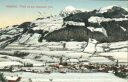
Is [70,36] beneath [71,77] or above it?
above

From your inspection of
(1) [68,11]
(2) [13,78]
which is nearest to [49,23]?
(1) [68,11]

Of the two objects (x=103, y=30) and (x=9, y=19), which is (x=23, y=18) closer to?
(x=9, y=19)

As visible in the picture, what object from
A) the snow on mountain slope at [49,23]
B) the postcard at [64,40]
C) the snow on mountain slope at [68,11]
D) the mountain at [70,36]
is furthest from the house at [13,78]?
the snow on mountain slope at [68,11]

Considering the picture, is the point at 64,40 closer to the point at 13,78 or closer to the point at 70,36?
the point at 70,36

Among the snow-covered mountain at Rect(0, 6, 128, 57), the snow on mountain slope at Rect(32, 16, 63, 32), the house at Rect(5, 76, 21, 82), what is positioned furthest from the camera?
the snow on mountain slope at Rect(32, 16, 63, 32)

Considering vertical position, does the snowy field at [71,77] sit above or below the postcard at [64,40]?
below

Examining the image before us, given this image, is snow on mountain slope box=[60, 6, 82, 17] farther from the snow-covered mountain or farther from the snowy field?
the snowy field

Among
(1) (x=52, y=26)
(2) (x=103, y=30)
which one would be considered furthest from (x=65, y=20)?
(2) (x=103, y=30)

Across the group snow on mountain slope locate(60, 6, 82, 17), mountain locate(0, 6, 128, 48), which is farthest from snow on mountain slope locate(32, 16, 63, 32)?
snow on mountain slope locate(60, 6, 82, 17)

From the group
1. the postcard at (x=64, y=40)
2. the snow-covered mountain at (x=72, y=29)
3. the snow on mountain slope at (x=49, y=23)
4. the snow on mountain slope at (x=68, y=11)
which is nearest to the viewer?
the postcard at (x=64, y=40)

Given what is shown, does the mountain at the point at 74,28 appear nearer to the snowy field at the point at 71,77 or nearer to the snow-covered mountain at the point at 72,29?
the snow-covered mountain at the point at 72,29
